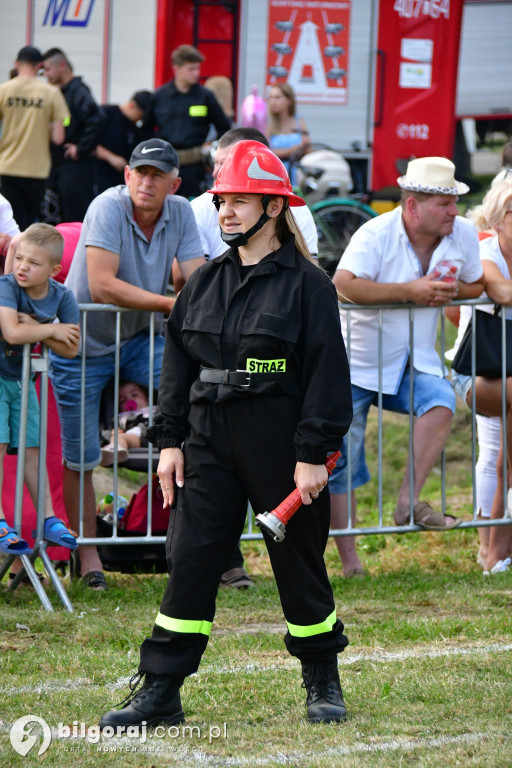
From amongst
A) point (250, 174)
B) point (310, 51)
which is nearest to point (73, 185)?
point (310, 51)

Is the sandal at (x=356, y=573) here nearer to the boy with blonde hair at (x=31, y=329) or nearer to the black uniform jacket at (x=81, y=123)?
the boy with blonde hair at (x=31, y=329)

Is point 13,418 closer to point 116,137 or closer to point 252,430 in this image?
point 252,430

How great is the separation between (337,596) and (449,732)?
84.2 inches

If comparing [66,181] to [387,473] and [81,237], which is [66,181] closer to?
[387,473]

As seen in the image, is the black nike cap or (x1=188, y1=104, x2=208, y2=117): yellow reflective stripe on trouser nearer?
the black nike cap

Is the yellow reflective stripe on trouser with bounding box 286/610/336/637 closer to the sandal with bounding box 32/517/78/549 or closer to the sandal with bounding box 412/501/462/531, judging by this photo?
the sandal with bounding box 32/517/78/549

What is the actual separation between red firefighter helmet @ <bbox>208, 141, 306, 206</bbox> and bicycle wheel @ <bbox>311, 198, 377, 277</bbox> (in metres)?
8.69

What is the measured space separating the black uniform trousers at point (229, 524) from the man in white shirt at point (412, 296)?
2.44 metres

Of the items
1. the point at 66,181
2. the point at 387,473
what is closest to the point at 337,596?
the point at 387,473

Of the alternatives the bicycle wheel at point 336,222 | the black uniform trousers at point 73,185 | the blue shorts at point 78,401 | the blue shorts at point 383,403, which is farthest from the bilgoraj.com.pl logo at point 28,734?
the bicycle wheel at point 336,222

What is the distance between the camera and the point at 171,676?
12.6ft

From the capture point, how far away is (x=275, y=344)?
12.6 ft

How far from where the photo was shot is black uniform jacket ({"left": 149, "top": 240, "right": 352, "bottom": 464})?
12.5 ft

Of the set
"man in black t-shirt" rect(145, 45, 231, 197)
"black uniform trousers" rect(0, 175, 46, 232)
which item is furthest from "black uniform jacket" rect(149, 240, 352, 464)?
"man in black t-shirt" rect(145, 45, 231, 197)
